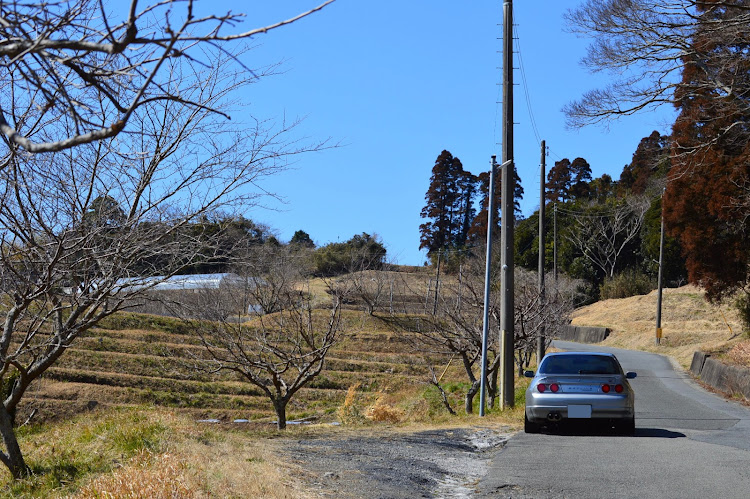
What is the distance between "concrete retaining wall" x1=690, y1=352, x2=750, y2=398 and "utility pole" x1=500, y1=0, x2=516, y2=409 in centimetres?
780

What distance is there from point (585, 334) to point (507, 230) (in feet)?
120

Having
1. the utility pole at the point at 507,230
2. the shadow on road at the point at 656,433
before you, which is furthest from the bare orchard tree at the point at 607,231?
the shadow on road at the point at 656,433

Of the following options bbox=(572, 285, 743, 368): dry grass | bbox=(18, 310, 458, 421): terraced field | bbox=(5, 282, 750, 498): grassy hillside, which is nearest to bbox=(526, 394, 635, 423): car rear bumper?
bbox=(5, 282, 750, 498): grassy hillside

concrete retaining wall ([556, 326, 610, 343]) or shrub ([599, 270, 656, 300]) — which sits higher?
shrub ([599, 270, 656, 300])

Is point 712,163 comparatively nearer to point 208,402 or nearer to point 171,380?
point 208,402

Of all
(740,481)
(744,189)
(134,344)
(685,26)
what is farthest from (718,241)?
(134,344)

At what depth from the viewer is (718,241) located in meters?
28.2

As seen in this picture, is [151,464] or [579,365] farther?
[579,365]

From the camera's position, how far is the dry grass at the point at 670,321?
40.3m

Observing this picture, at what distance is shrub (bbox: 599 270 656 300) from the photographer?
60797mm

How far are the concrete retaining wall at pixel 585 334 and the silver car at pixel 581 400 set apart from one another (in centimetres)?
3645

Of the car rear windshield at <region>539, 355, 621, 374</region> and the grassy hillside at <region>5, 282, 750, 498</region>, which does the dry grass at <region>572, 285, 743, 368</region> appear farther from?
the car rear windshield at <region>539, 355, 621, 374</region>

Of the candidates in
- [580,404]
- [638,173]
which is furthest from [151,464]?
[638,173]

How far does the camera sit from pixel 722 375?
2377cm
